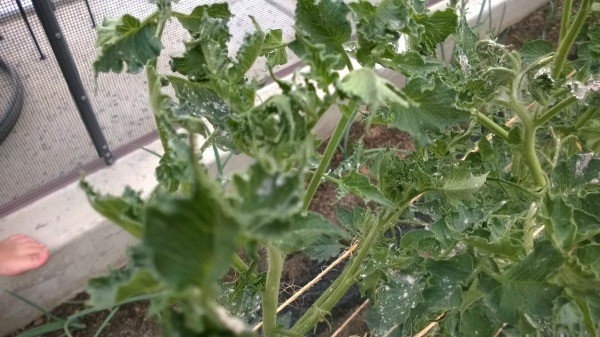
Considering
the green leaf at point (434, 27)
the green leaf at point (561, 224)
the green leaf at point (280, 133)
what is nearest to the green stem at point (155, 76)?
the green leaf at point (280, 133)

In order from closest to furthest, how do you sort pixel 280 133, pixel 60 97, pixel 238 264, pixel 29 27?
pixel 280 133 < pixel 238 264 < pixel 29 27 < pixel 60 97

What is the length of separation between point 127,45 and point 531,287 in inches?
14.7

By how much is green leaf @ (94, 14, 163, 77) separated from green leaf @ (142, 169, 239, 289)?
27cm

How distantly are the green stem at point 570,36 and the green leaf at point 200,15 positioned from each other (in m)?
0.37

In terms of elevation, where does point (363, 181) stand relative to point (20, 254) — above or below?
above

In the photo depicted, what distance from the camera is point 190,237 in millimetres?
214

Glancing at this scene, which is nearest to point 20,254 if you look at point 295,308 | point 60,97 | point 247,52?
point 60,97

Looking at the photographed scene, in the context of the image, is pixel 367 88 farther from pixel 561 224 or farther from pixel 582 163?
pixel 582 163

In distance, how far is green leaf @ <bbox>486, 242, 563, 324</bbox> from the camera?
43 cm

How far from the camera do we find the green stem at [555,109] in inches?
23.1

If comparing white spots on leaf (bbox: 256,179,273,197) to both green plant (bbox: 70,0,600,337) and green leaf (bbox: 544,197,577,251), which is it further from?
green leaf (bbox: 544,197,577,251)

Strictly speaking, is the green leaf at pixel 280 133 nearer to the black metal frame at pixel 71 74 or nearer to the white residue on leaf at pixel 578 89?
the white residue on leaf at pixel 578 89

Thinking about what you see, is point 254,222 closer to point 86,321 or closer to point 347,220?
point 347,220

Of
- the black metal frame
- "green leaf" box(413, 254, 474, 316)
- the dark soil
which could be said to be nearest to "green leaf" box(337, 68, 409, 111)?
"green leaf" box(413, 254, 474, 316)
